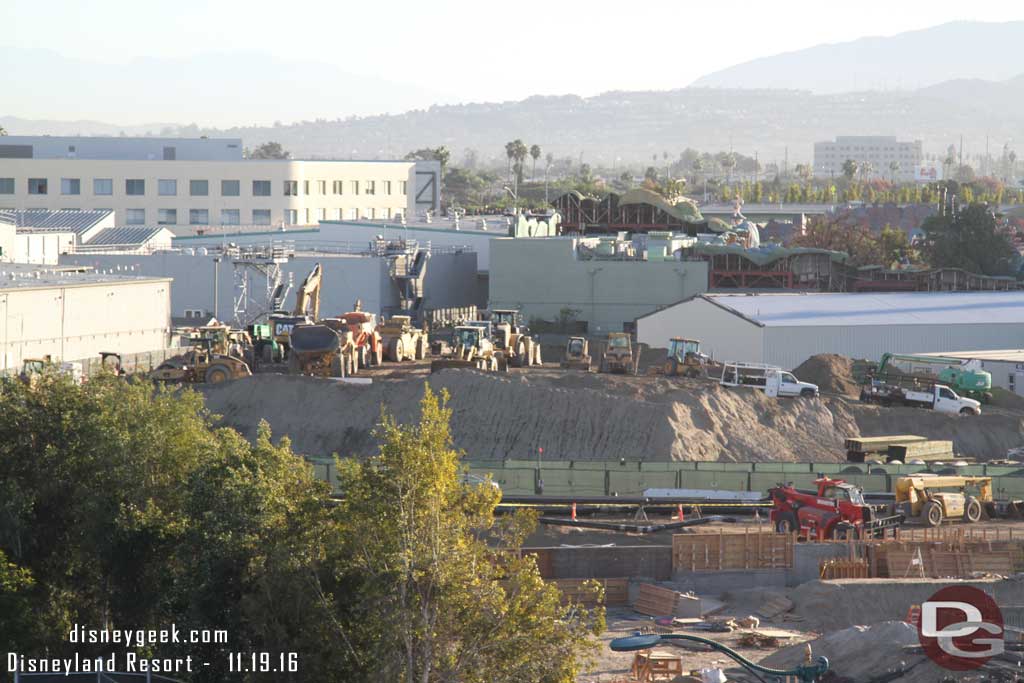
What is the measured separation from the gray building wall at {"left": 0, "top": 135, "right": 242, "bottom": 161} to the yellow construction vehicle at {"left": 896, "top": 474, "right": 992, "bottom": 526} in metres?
73.8

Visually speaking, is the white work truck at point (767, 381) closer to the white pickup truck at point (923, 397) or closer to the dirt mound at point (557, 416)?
the white pickup truck at point (923, 397)

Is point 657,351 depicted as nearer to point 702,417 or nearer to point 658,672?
point 702,417

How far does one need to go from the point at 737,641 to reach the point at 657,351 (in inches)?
1144

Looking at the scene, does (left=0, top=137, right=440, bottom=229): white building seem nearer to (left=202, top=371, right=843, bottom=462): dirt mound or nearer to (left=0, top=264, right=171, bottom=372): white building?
(left=0, top=264, right=171, bottom=372): white building

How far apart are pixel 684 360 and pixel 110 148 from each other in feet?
206

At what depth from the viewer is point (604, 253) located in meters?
64.7

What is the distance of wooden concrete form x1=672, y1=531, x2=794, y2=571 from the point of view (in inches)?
1105

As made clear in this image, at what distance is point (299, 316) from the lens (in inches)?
1996

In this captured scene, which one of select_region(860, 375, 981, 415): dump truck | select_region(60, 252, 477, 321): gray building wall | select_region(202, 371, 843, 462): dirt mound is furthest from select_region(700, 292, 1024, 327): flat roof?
select_region(60, 252, 477, 321): gray building wall

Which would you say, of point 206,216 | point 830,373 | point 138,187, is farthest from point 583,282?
point 138,187

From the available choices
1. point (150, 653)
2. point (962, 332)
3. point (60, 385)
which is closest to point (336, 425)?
point (60, 385)

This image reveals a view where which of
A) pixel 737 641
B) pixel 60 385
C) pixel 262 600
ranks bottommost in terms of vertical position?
pixel 737 641

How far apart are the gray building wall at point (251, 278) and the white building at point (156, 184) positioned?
2572 cm

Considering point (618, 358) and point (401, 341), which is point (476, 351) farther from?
point (618, 358)
